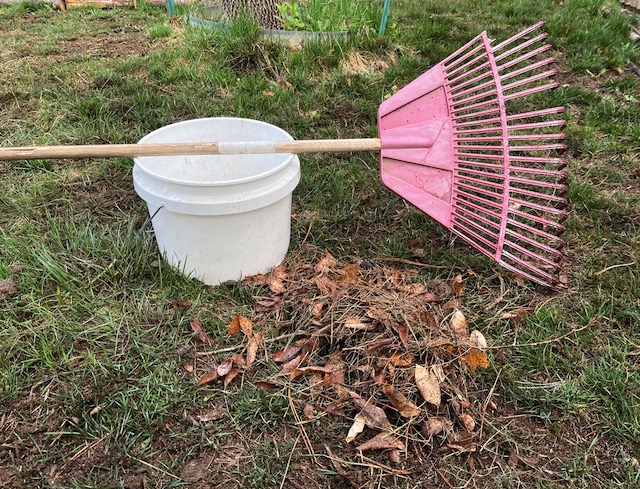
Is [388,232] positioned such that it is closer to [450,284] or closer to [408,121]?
[450,284]

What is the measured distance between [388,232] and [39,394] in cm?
162

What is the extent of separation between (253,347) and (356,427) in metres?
0.49

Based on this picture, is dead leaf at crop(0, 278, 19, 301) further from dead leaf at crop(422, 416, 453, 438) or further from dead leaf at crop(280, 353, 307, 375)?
dead leaf at crop(422, 416, 453, 438)

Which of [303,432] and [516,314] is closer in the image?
[303,432]

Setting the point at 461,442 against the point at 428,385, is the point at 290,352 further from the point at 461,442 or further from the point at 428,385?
the point at 461,442

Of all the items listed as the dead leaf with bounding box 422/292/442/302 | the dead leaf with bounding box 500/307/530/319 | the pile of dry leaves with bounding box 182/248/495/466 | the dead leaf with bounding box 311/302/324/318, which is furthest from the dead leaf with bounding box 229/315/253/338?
the dead leaf with bounding box 500/307/530/319

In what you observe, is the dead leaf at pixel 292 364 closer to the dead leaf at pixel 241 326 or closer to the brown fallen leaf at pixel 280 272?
the dead leaf at pixel 241 326

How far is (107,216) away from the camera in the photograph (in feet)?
8.34

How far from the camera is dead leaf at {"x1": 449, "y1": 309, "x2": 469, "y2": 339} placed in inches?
76.7

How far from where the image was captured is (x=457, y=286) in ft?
7.18

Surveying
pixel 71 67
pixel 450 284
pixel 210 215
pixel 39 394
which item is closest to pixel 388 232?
pixel 450 284

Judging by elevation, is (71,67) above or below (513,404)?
above

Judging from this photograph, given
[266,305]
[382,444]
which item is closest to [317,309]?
[266,305]

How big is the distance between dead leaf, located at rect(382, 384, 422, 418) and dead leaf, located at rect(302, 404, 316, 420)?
0.81 ft
